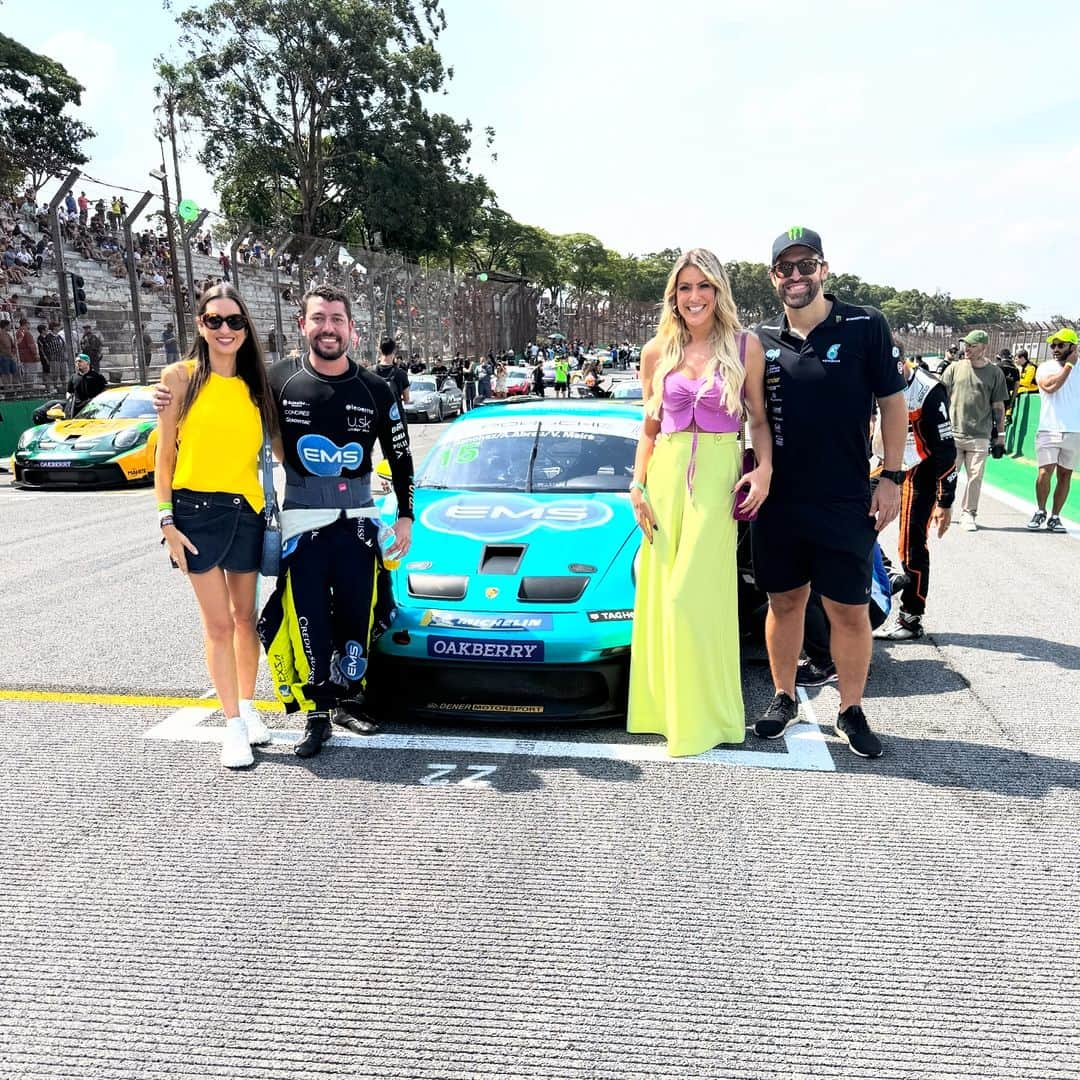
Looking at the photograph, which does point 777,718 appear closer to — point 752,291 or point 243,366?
point 243,366

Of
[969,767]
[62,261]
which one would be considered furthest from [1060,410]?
[62,261]

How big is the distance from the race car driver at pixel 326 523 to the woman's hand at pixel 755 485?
140 centimetres

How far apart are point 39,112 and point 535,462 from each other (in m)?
42.5

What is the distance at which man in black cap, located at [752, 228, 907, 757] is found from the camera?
350 centimetres

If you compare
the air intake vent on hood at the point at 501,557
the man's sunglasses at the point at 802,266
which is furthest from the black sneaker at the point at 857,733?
the man's sunglasses at the point at 802,266

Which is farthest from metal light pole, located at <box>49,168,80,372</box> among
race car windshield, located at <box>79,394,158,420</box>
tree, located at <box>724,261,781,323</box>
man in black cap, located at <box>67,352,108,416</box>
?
tree, located at <box>724,261,781,323</box>

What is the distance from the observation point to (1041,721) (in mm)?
4156

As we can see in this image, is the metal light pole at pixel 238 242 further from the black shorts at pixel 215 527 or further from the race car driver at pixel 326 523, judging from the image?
the black shorts at pixel 215 527

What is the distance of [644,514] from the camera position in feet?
12.4

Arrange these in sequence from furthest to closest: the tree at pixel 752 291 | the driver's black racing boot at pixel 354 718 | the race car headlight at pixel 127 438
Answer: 1. the tree at pixel 752 291
2. the race car headlight at pixel 127 438
3. the driver's black racing boot at pixel 354 718

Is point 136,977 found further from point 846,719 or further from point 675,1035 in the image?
point 846,719

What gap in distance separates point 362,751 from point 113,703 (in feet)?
4.74

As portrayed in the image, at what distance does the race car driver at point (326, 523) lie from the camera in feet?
12.3

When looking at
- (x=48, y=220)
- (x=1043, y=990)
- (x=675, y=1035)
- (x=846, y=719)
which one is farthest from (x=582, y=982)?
(x=48, y=220)
